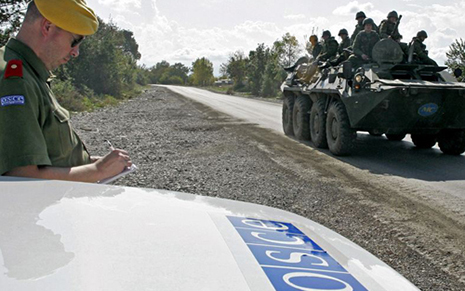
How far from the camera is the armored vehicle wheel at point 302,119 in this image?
11.0m

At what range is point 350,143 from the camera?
8.46 metres

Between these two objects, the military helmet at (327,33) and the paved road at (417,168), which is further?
the military helmet at (327,33)

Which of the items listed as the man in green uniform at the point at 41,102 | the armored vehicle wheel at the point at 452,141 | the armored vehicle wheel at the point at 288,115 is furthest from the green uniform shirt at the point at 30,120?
the armored vehicle wheel at the point at 288,115

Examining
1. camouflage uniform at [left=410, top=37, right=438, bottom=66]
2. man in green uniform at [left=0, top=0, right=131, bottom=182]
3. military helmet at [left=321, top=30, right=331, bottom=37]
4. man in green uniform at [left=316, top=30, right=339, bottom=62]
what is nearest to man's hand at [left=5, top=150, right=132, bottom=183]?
man in green uniform at [left=0, top=0, right=131, bottom=182]

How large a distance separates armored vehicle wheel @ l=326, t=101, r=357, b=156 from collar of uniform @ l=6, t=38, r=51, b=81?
23.4ft

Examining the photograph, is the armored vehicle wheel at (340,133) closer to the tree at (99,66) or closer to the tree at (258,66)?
the tree at (99,66)

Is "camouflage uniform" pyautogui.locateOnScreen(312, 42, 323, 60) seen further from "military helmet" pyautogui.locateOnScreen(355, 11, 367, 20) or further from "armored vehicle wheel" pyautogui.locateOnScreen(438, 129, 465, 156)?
"armored vehicle wheel" pyautogui.locateOnScreen(438, 129, 465, 156)

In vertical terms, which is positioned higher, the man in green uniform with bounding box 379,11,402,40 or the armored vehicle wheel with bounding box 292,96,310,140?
the man in green uniform with bounding box 379,11,402,40

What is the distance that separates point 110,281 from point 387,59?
8500 mm

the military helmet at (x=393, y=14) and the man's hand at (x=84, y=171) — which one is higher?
the military helmet at (x=393, y=14)

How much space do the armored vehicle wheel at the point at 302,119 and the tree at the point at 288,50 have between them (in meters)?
36.8

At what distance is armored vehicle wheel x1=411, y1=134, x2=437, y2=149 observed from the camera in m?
9.41

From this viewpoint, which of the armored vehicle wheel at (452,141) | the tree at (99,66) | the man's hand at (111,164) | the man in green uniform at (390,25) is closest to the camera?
the man's hand at (111,164)

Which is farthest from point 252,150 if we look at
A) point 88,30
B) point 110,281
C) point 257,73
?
point 257,73
